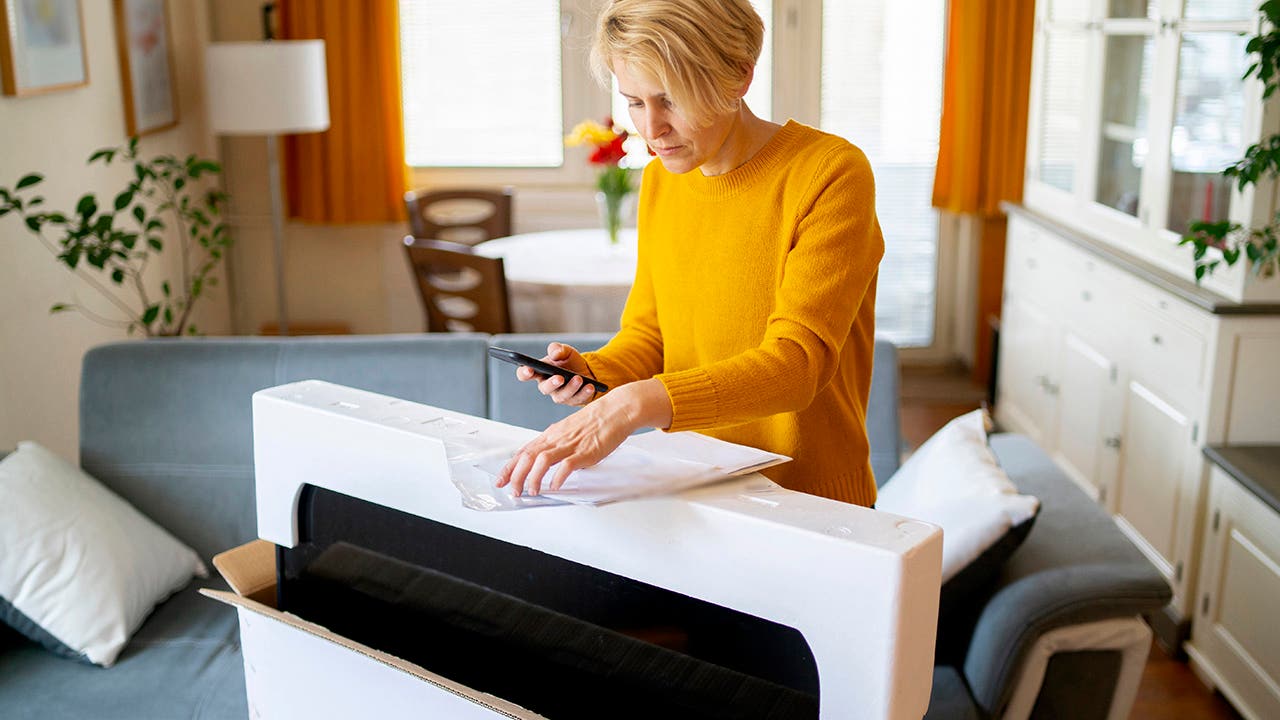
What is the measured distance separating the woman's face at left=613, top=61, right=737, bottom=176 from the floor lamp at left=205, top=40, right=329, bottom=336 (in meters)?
3.26

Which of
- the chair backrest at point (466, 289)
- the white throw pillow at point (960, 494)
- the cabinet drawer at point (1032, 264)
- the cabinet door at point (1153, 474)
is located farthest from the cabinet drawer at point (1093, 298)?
the chair backrest at point (466, 289)

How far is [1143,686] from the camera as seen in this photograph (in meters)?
2.73

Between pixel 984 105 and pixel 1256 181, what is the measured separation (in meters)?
2.75

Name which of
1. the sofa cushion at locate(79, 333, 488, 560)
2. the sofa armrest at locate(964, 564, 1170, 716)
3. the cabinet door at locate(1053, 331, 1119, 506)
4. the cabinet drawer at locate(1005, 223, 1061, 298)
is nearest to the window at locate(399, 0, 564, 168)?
the cabinet drawer at locate(1005, 223, 1061, 298)

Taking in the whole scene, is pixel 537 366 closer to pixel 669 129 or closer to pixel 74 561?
pixel 669 129

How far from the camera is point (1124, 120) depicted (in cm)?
341

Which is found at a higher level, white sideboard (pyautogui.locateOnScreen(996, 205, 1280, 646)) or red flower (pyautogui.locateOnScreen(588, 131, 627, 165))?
red flower (pyautogui.locateOnScreen(588, 131, 627, 165))

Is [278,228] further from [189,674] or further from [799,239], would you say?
[799,239]

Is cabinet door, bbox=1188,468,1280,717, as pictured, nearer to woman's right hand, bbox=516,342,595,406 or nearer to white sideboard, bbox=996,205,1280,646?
white sideboard, bbox=996,205,1280,646

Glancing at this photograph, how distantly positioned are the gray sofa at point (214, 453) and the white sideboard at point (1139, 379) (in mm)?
524

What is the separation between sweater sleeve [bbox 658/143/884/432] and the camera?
1138 mm

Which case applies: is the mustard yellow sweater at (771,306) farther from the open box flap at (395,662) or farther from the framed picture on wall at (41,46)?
the framed picture on wall at (41,46)

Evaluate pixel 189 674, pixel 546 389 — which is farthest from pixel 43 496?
pixel 546 389

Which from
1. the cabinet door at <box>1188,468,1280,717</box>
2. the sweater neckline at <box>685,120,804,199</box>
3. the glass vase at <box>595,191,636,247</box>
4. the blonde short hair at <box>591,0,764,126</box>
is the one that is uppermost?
the blonde short hair at <box>591,0,764,126</box>
